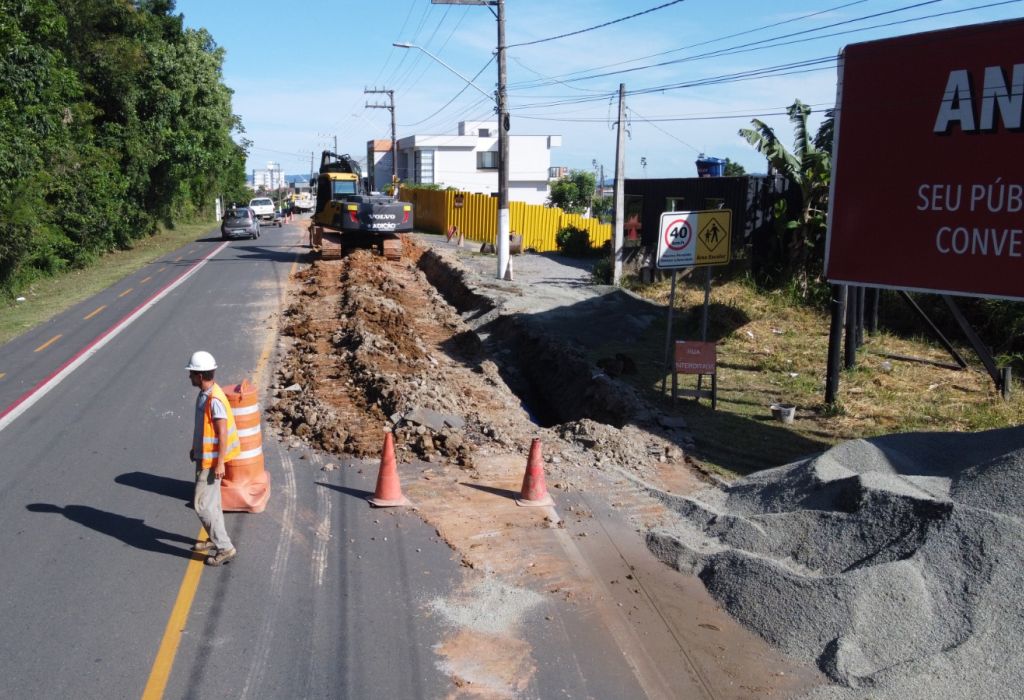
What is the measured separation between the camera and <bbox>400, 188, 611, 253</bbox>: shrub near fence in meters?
35.7

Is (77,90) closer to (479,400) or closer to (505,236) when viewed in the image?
(505,236)

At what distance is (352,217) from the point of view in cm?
2769

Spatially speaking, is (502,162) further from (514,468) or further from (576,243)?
(514,468)

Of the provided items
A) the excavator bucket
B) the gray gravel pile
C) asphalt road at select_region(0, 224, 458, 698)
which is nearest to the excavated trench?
the gray gravel pile

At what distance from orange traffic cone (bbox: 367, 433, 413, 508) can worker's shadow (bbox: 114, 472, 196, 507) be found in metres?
1.91

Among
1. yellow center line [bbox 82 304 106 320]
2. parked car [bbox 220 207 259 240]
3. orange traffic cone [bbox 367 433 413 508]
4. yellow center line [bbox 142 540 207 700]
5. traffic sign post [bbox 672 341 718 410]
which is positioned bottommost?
yellow center line [bbox 142 540 207 700]

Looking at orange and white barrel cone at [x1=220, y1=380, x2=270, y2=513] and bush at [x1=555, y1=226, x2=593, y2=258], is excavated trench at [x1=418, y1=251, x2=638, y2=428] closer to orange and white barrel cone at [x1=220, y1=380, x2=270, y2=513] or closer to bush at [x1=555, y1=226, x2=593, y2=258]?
orange and white barrel cone at [x1=220, y1=380, x2=270, y2=513]

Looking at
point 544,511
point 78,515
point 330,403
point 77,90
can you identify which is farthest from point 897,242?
point 77,90

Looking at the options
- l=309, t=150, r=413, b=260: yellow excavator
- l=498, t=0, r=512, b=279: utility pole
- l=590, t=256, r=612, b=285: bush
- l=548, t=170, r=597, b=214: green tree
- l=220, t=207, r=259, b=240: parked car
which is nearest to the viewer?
l=590, t=256, r=612, b=285: bush

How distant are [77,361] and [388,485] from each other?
8.98m

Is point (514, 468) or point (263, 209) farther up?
point (263, 209)

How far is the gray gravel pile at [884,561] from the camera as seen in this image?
5.89 m

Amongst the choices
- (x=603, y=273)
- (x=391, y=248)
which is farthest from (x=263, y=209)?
(x=603, y=273)

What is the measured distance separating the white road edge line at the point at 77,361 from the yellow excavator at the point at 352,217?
5.51 m
